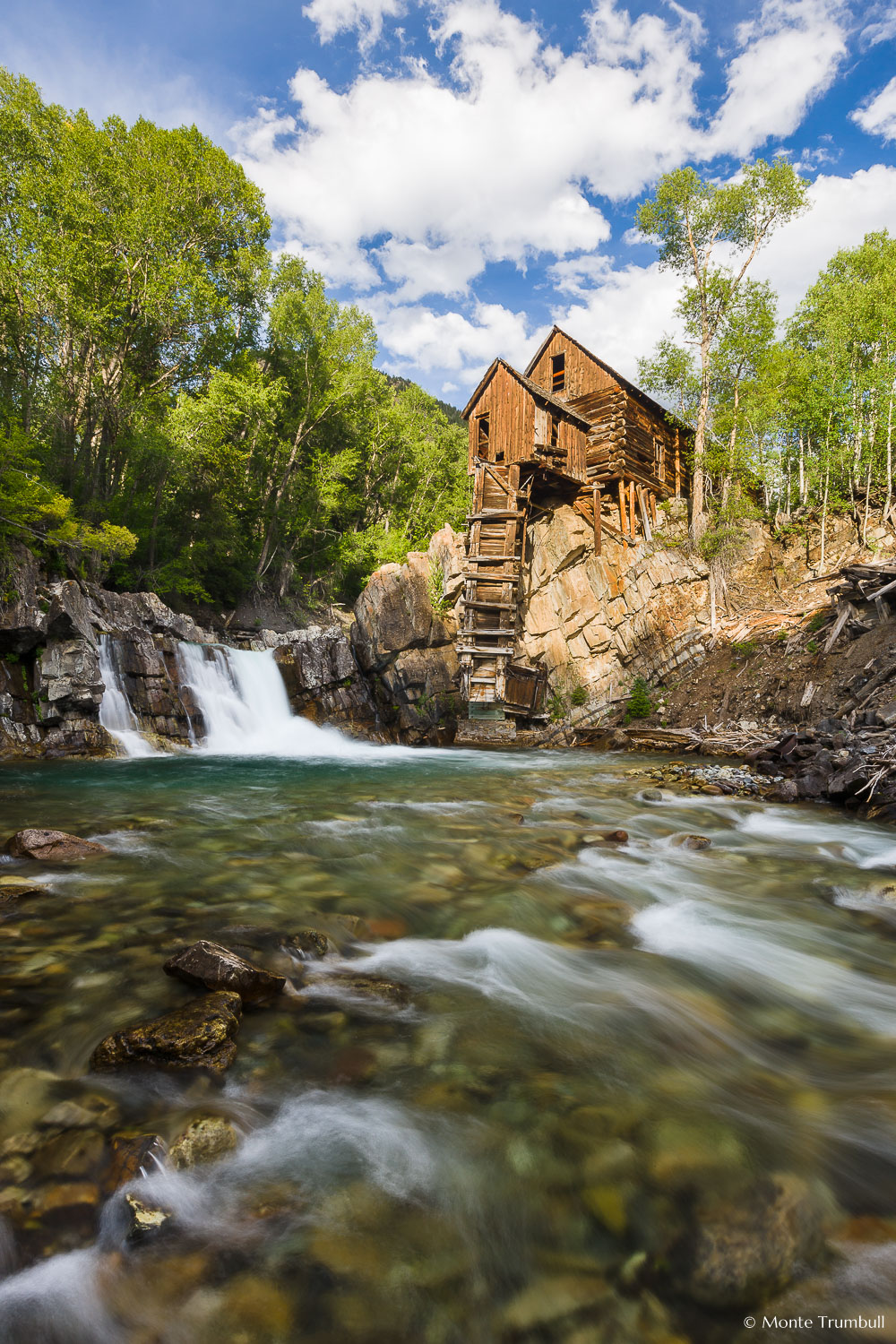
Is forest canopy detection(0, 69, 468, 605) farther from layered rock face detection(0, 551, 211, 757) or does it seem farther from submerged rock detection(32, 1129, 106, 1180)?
submerged rock detection(32, 1129, 106, 1180)

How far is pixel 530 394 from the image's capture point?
89.6ft

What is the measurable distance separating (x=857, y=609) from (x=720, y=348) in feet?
58.2

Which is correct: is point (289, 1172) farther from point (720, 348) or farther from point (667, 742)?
point (720, 348)

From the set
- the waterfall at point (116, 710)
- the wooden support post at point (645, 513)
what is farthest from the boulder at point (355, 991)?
the wooden support post at point (645, 513)

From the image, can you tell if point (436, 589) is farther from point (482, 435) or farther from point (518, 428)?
point (518, 428)

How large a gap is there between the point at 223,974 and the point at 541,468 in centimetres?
2705

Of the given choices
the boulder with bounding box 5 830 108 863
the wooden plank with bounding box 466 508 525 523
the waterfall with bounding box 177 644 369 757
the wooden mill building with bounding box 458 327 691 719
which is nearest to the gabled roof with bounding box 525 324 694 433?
the wooden mill building with bounding box 458 327 691 719

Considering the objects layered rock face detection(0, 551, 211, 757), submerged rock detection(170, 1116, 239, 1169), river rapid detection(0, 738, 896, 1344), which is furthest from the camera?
layered rock face detection(0, 551, 211, 757)

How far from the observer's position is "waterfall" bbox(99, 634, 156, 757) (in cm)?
1622

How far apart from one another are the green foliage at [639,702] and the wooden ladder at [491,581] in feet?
16.3

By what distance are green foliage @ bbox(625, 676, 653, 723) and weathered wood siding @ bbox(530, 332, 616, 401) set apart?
50.9 ft

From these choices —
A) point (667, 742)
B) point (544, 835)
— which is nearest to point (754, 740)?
point (667, 742)

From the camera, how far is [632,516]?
28.3m

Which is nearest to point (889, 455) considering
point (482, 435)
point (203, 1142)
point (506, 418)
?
point (506, 418)
